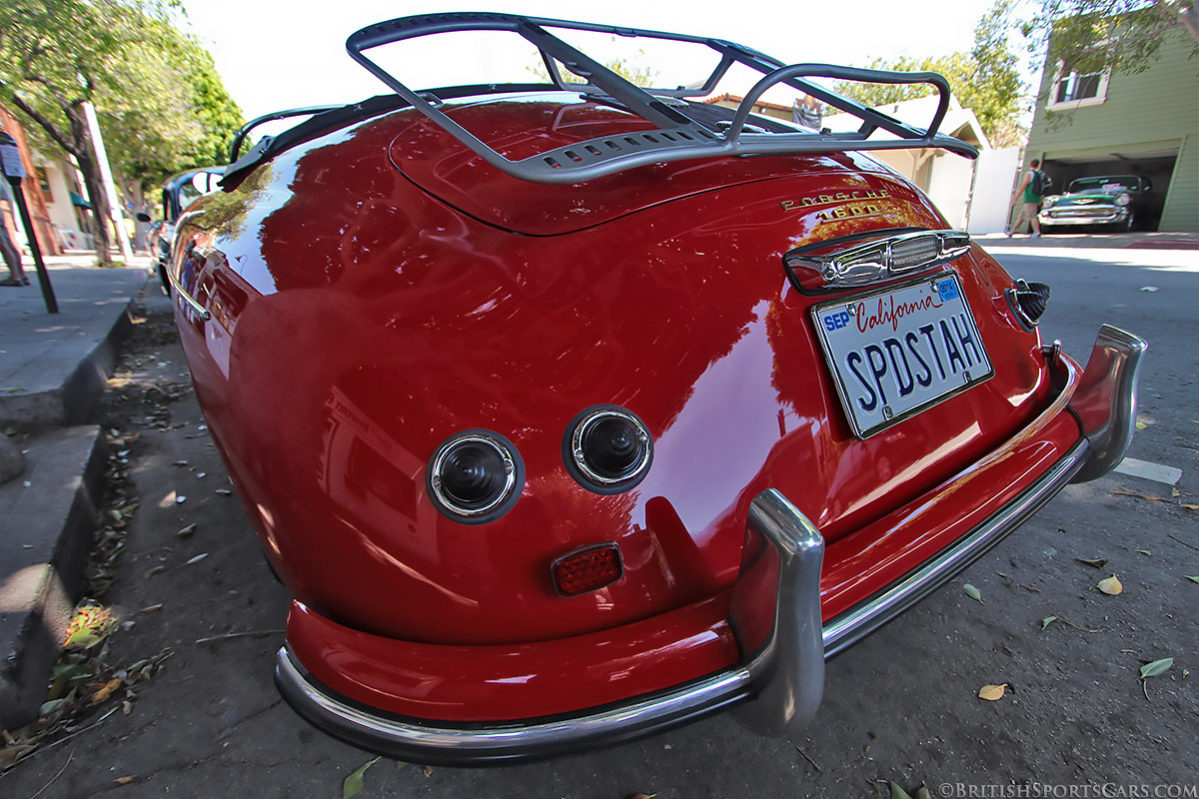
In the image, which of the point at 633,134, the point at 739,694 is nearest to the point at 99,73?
the point at 633,134

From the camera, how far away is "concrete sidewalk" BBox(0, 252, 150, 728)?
1626mm

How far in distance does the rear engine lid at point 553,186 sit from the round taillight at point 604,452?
43 cm

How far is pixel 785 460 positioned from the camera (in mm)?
1198

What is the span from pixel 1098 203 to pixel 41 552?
825 inches

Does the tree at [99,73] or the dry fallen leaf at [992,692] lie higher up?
the tree at [99,73]

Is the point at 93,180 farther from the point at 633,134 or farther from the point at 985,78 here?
the point at 985,78

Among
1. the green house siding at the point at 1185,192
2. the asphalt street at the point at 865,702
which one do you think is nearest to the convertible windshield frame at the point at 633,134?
the asphalt street at the point at 865,702

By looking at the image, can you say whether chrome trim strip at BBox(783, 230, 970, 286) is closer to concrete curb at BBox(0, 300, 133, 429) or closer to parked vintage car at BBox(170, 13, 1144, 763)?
parked vintage car at BBox(170, 13, 1144, 763)

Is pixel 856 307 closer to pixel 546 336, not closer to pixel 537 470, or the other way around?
pixel 546 336

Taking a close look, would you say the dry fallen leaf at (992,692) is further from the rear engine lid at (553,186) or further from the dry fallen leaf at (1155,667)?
the rear engine lid at (553,186)

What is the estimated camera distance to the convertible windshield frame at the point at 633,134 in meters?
1.12

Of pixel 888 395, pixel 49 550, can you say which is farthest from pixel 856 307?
pixel 49 550

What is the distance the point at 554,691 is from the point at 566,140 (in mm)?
1258

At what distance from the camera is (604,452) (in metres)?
1.06
